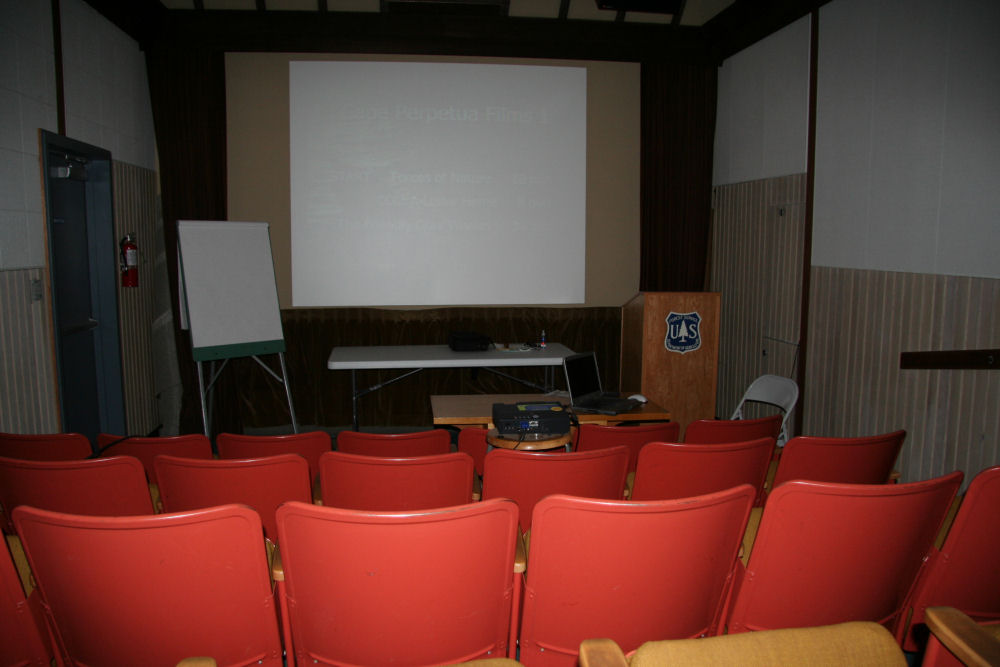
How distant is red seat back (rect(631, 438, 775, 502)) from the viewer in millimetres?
2547

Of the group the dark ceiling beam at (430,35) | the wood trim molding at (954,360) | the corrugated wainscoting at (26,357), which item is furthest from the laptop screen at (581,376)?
the dark ceiling beam at (430,35)

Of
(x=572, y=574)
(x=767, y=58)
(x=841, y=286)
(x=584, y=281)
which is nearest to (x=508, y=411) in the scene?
(x=572, y=574)

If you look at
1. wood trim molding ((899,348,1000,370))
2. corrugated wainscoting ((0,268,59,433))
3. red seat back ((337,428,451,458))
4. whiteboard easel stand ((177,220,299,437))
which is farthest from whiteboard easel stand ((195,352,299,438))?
wood trim molding ((899,348,1000,370))

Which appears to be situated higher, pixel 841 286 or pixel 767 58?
pixel 767 58

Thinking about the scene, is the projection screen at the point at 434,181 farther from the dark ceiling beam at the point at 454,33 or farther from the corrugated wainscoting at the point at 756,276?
the corrugated wainscoting at the point at 756,276

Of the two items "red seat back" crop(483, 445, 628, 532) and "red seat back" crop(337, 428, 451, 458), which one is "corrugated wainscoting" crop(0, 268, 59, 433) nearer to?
"red seat back" crop(337, 428, 451, 458)

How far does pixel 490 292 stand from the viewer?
6.61m

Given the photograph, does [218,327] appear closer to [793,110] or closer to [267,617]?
[267,617]

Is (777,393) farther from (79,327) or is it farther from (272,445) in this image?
(79,327)

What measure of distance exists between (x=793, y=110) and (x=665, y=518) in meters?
4.92

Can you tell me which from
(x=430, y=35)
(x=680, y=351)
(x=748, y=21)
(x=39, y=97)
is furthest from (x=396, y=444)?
(x=748, y=21)

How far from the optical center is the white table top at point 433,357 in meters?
5.70

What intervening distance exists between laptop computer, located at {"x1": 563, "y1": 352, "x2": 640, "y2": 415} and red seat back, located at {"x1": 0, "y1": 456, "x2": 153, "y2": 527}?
7.71 feet

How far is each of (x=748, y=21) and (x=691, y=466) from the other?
16.5ft
